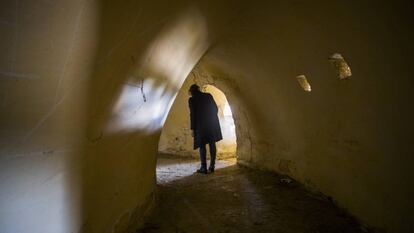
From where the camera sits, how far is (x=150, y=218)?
3328 millimetres

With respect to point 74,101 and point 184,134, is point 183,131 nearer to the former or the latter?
point 184,134

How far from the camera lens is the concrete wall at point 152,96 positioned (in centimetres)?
104

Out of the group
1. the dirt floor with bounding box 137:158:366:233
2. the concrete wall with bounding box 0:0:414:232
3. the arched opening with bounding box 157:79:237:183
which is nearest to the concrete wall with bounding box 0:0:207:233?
the concrete wall with bounding box 0:0:414:232

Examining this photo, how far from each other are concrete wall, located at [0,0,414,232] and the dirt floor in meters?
0.24

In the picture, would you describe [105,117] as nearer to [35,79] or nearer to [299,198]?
[35,79]

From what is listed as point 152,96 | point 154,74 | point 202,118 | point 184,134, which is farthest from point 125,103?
point 184,134

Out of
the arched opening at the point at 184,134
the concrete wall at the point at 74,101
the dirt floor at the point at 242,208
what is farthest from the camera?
the arched opening at the point at 184,134

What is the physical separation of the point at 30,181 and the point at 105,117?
656 millimetres

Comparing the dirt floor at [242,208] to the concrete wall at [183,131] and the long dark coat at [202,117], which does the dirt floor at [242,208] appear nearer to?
the long dark coat at [202,117]

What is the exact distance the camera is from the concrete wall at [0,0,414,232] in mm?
1040

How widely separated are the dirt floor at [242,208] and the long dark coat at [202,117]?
807 millimetres

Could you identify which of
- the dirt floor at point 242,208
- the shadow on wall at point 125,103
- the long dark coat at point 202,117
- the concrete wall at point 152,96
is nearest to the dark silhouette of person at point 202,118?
the long dark coat at point 202,117

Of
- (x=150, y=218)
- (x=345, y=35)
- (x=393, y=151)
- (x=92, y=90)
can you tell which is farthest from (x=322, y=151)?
(x=92, y=90)

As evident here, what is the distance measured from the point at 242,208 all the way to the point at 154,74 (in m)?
2.08
